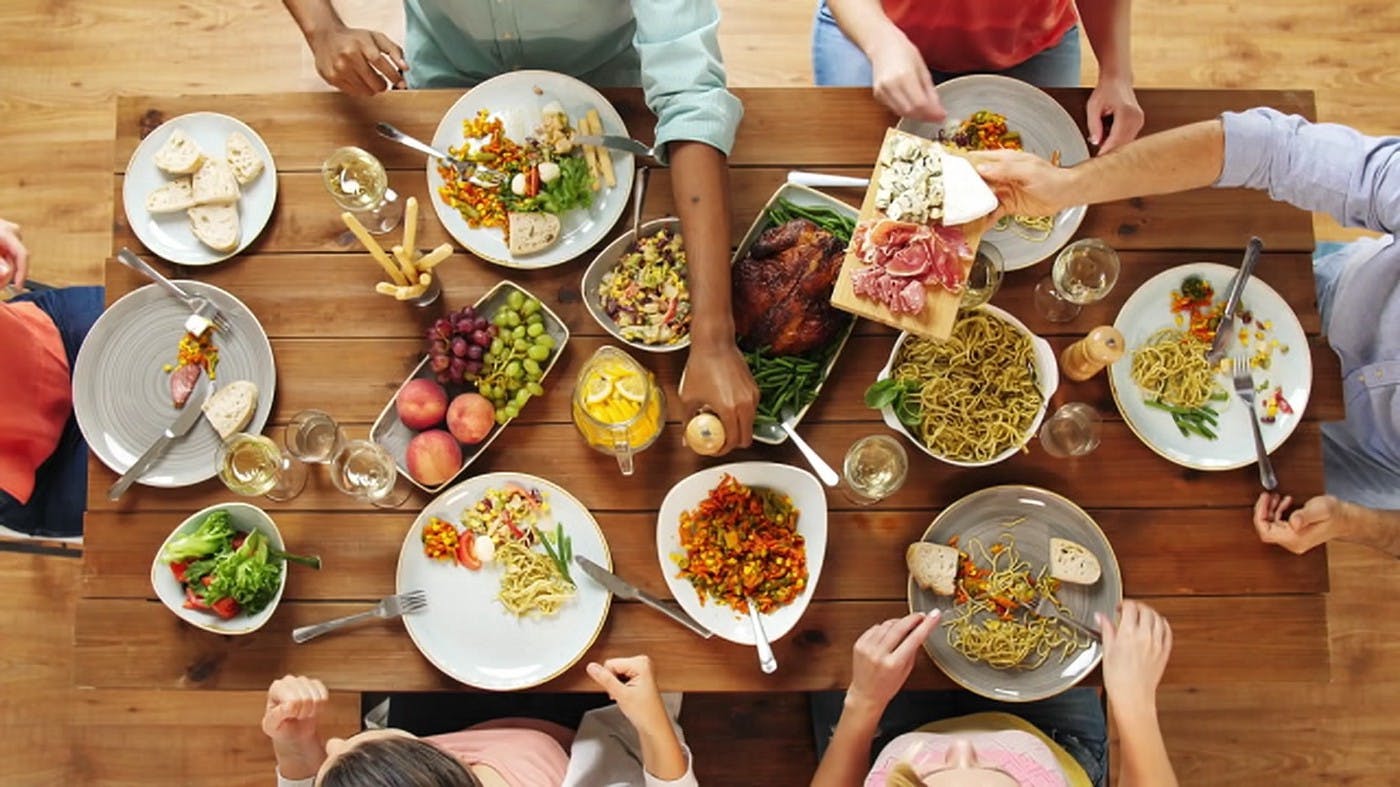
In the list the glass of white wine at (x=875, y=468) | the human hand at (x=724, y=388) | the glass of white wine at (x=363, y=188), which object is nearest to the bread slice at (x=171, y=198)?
the glass of white wine at (x=363, y=188)

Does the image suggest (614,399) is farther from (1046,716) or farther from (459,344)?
(1046,716)

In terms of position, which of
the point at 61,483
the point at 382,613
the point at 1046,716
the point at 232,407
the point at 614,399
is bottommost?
the point at 1046,716

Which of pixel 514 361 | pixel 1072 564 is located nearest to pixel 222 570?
pixel 514 361

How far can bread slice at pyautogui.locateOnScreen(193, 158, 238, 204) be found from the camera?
6.20 feet

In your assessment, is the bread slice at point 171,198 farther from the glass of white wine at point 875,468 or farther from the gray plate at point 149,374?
the glass of white wine at point 875,468

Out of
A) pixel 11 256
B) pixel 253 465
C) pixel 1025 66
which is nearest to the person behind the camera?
pixel 253 465

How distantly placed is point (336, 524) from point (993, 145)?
4.91 feet

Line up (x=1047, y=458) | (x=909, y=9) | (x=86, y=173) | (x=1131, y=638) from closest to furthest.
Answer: (x=1131, y=638), (x=1047, y=458), (x=909, y=9), (x=86, y=173)

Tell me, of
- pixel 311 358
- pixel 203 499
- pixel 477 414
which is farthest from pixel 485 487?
pixel 203 499

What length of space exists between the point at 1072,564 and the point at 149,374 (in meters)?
1.83

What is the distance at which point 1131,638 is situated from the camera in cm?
171

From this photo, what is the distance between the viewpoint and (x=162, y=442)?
72.1 inches

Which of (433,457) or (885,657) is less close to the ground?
(433,457)

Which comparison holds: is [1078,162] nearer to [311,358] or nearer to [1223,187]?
[1223,187]
